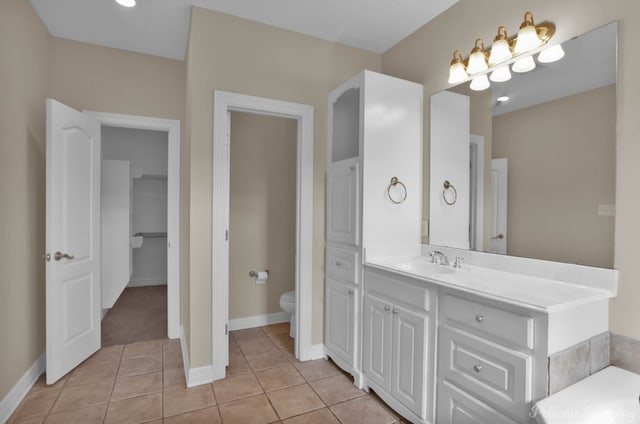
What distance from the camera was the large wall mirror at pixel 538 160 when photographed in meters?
1.58

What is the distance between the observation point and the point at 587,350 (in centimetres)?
141

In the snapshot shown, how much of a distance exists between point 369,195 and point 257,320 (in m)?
2.04

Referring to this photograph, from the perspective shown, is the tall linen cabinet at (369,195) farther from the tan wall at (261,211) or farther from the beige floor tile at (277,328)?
the tan wall at (261,211)

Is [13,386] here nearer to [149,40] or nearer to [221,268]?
[221,268]

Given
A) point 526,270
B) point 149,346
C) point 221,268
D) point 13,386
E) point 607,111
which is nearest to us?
point 607,111

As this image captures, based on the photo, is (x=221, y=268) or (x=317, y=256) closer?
(x=221, y=268)

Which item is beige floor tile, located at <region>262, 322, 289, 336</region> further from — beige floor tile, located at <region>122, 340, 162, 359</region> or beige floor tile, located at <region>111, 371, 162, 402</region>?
beige floor tile, located at <region>111, 371, 162, 402</region>

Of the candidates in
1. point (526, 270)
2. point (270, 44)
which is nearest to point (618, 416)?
point (526, 270)

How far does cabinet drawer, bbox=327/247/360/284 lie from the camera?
2.41 metres

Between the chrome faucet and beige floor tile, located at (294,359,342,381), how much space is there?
1.13 metres

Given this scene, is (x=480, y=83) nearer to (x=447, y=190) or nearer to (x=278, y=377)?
(x=447, y=190)

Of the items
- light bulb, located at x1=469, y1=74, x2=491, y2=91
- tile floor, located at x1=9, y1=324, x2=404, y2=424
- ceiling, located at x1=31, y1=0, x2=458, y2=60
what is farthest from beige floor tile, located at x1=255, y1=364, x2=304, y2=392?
ceiling, located at x1=31, y1=0, x2=458, y2=60

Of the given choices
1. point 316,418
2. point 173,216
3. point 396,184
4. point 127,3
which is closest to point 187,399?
point 316,418

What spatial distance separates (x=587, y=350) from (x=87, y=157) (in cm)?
346
